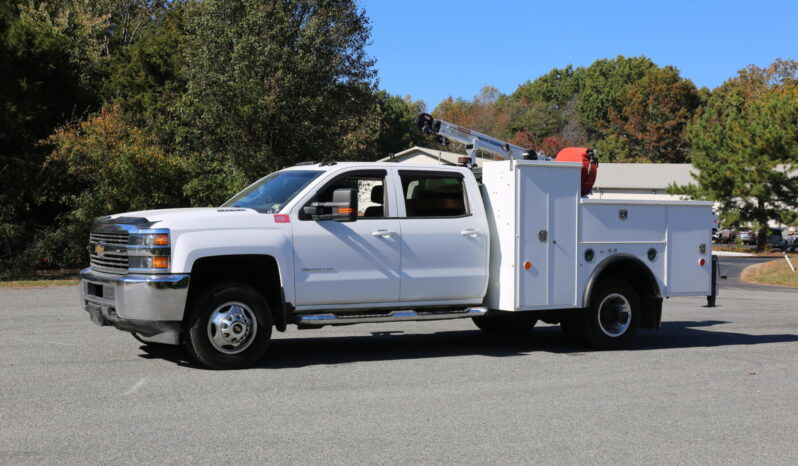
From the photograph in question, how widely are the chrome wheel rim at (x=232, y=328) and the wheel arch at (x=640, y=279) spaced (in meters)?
4.14

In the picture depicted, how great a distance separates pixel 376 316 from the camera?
9266 mm

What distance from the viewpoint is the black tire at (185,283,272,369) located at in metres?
8.52

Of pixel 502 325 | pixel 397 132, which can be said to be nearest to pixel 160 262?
pixel 502 325

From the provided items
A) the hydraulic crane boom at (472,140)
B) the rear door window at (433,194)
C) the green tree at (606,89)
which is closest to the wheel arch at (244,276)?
the rear door window at (433,194)

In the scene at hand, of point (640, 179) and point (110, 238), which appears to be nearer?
point (110, 238)

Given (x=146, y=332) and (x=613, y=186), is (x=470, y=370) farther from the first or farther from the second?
(x=613, y=186)

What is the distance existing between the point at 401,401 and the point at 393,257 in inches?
88.6

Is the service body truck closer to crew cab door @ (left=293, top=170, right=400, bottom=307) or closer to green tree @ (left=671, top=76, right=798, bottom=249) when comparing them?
crew cab door @ (left=293, top=170, right=400, bottom=307)

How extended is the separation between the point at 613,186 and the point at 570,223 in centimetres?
5595

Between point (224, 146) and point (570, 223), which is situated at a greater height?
point (224, 146)

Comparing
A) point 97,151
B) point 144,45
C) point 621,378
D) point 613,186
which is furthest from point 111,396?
point 613,186

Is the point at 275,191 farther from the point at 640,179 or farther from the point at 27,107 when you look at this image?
the point at 640,179

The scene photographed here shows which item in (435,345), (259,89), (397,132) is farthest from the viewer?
(397,132)

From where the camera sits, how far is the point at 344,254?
915cm
